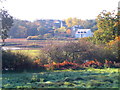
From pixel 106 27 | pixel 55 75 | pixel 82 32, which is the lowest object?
pixel 55 75

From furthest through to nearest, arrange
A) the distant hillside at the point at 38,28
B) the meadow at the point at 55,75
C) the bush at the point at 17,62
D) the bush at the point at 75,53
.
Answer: the distant hillside at the point at 38,28, the bush at the point at 75,53, the bush at the point at 17,62, the meadow at the point at 55,75

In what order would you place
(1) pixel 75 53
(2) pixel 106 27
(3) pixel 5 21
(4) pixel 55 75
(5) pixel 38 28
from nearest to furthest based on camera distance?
(4) pixel 55 75, (3) pixel 5 21, (1) pixel 75 53, (2) pixel 106 27, (5) pixel 38 28

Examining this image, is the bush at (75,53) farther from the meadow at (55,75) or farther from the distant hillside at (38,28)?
the distant hillside at (38,28)

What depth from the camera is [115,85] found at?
27.6ft

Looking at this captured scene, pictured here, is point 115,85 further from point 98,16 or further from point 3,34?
point 98,16

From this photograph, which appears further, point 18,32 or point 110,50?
point 18,32

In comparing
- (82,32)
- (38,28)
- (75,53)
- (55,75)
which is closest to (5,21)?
(75,53)

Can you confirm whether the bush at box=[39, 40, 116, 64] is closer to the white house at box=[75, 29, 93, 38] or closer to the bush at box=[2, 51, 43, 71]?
the bush at box=[2, 51, 43, 71]

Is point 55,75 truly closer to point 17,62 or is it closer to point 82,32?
point 17,62

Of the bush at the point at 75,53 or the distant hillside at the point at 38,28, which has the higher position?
the distant hillside at the point at 38,28

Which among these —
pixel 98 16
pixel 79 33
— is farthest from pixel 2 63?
pixel 79 33

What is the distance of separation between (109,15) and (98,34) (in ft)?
7.41

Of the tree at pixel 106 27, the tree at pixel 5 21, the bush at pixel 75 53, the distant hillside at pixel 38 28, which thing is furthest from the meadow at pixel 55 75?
the tree at pixel 106 27

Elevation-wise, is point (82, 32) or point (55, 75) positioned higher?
point (82, 32)
